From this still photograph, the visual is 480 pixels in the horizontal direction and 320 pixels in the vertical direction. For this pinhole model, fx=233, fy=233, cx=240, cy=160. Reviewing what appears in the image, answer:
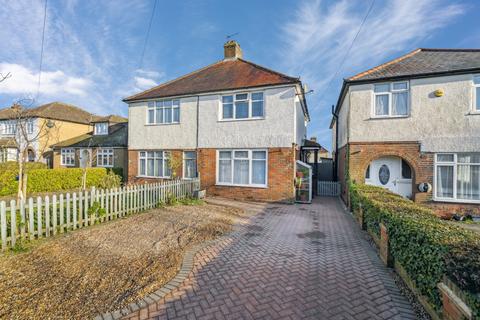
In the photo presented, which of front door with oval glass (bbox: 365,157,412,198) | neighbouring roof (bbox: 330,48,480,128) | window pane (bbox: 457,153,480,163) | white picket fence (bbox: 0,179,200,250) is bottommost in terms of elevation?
white picket fence (bbox: 0,179,200,250)

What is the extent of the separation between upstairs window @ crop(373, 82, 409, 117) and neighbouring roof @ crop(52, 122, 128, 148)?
1930 centimetres

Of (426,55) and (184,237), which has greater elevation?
(426,55)

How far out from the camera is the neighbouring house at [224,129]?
41.2 ft

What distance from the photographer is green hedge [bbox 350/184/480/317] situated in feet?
8.13

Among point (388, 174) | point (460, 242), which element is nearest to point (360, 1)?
point (388, 174)

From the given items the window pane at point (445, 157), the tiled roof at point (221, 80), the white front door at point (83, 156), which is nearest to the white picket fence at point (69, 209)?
the tiled roof at point (221, 80)

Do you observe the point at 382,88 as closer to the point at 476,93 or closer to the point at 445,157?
the point at 476,93

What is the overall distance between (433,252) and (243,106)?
37.9 ft

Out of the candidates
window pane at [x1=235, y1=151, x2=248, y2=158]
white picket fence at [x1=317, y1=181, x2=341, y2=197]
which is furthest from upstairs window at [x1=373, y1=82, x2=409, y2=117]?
window pane at [x1=235, y1=151, x2=248, y2=158]

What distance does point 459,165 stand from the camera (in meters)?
10.5

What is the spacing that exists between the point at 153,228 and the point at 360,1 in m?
11.0

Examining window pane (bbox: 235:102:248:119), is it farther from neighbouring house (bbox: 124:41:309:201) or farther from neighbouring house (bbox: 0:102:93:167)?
neighbouring house (bbox: 0:102:93:167)

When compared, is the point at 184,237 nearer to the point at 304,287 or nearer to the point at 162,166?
the point at 304,287

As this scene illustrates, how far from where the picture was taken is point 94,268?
4605 mm
